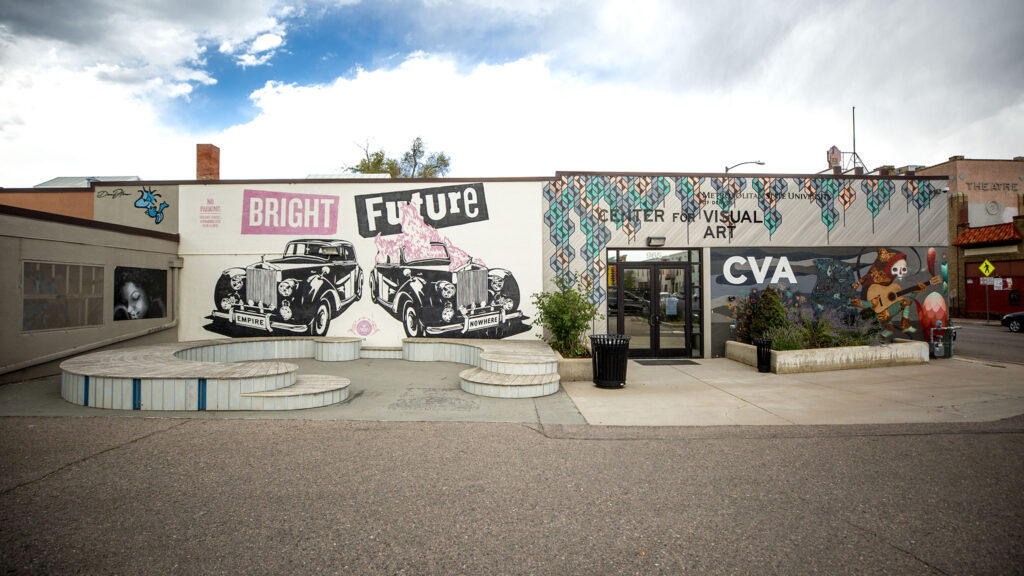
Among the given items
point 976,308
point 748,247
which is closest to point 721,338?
point 748,247

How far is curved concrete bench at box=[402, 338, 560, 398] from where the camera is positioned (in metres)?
8.25

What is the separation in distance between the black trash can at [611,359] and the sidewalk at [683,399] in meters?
0.17

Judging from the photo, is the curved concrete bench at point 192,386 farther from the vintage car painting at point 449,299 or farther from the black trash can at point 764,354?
the black trash can at point 764,354

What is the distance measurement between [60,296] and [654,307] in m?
13.3

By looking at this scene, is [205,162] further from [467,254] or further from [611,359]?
[611,359]

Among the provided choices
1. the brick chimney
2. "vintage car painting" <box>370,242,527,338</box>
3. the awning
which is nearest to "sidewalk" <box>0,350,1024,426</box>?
"vintage car painting" <box>370,242,527,338</box>

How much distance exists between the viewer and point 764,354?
10.8 meters

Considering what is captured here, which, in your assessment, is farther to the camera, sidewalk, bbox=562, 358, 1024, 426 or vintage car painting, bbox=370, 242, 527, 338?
vintage car painting, bbox=370, 242, 527, 338

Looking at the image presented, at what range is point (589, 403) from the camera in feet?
25.8

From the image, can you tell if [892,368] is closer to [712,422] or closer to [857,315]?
[857,315]

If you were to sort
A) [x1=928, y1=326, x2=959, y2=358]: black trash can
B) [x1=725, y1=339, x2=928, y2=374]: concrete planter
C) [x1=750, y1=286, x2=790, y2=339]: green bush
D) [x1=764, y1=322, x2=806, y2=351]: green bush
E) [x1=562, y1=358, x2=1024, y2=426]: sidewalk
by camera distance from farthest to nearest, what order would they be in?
[x1=928, y1=326, x2=959, y2=358]: black trash can → [x1=750, y1=286, x2=790, y2=339]: green bush → [x1=764, y1=322, x2=806, y2=351]: green bush → [x1=725, y1=339, x2=928, y2=374]: concrete planter → [x1=562, y1=358, x2=1024, y2=426]: sidewalk

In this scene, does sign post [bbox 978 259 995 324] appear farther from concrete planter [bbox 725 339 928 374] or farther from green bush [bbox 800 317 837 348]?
green bush [bbox 800 317 837 348]

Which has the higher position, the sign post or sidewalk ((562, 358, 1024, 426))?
the sign post

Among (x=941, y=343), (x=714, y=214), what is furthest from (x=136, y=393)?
(x=941, y=343)
